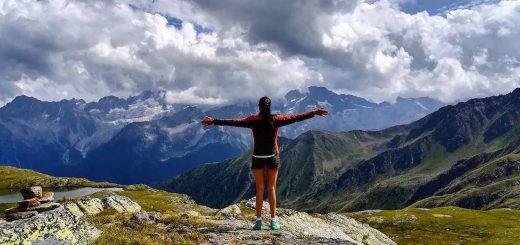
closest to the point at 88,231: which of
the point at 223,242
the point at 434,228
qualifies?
the point at 223,242

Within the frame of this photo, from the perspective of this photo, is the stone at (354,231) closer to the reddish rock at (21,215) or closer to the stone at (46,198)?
the stone at (46,198)

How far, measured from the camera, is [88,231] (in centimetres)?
1845

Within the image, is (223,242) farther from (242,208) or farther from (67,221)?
(242,208)

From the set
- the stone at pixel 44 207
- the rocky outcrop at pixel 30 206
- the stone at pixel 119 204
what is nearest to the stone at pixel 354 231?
the stone at pixel 119 204

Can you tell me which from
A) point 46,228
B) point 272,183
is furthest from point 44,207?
point 272,183

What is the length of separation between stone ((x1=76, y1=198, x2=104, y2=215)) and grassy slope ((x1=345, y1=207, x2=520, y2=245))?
61307mm

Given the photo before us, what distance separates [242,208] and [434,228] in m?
73.7

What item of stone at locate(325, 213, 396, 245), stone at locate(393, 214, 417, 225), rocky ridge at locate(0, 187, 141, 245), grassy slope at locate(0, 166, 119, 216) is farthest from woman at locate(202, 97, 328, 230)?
grassy slope at locate(0, 166, 119, 216)

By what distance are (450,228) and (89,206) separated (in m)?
93.3

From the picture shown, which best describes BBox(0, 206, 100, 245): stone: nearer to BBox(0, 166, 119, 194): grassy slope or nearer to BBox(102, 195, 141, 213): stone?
BBox(102, 195, 141, 213): stone

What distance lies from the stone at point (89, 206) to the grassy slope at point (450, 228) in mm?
61307

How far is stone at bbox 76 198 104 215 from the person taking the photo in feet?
140

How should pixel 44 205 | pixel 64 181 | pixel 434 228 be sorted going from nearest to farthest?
pixel 44 205
pixel 434 228
pixel 64 181

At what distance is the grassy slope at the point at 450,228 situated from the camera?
93.9 metres
